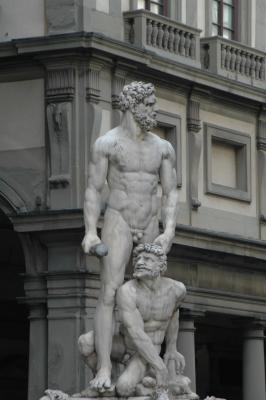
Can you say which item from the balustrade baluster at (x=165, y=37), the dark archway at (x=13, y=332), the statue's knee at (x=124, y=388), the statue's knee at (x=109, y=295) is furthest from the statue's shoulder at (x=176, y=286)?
the dark archway at (x=13, y=332)

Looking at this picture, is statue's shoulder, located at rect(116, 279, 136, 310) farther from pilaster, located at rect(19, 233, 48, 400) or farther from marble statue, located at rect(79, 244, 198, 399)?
pilaster, located at rect(19, 233, 48, 400)

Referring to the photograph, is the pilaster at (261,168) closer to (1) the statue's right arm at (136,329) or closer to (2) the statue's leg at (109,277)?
(2) the statue's leg at (109,277)

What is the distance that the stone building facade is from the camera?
4438 centimetres

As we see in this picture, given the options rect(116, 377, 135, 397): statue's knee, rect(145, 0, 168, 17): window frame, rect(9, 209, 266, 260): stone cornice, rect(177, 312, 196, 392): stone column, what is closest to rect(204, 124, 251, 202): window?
rect(9, 209, 266, 260): stone cornice

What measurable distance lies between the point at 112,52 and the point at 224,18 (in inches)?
239

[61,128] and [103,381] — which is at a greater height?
[61,128]

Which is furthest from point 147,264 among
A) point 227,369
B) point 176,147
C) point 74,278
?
point 227,369

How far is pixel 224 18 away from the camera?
1978 inches

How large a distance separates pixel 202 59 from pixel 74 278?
677cm

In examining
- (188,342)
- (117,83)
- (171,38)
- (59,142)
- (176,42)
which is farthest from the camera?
(176,42)

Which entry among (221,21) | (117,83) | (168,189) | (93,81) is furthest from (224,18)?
(168,189)

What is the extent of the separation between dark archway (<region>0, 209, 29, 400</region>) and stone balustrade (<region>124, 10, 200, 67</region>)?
Answer: 5.13m

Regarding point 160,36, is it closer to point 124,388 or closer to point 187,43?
point 187,43

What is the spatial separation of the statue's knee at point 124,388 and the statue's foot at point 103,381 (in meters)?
0.14
